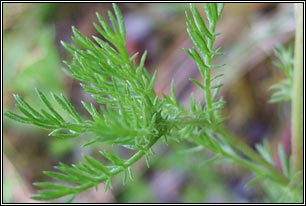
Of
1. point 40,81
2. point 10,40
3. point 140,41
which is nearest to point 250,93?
point 140,41

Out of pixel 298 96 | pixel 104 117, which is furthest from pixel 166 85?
Result: pixel 104 117

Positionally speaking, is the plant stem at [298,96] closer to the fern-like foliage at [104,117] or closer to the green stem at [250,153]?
the green stem at [250,153]

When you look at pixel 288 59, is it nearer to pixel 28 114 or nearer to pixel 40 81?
pixel 28 114

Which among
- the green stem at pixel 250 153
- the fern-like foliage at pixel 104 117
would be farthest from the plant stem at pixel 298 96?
the fern-like foliage at pixel 104 117

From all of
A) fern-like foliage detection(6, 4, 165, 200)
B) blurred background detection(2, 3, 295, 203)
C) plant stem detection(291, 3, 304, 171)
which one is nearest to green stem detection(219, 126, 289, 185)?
plant stem detection(291, 3, 304, 171)

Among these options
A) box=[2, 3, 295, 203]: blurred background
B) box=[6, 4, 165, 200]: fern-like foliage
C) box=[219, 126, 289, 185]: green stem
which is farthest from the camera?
box=[2, 3, 295, 203]: blurred background

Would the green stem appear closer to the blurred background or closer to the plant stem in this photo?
the plant stem
